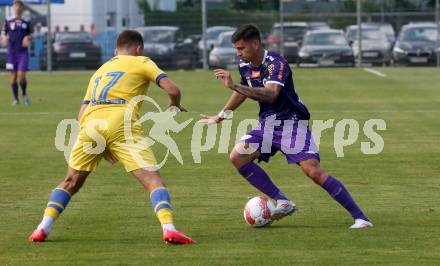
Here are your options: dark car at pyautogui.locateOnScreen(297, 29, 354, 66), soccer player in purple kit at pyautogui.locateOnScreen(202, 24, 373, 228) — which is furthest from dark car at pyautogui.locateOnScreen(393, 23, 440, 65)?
soccer player in purple kit at pyautogui.locateOnScreen(202, 24, 373, 228)

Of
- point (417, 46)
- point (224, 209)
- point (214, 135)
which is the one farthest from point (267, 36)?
point (224, 209)

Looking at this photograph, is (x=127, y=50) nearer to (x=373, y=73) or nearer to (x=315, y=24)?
(x=373, y=73)

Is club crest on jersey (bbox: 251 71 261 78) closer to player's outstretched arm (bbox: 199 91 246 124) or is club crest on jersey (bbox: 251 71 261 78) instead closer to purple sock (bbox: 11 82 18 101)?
player's outstretched arm (bbox: 199 91 246 124)

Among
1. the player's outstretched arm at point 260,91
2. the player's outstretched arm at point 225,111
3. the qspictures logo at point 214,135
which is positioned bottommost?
the qspictures logo at point 214,135

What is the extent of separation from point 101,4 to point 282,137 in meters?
47.8

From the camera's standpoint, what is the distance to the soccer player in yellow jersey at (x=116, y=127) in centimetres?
934

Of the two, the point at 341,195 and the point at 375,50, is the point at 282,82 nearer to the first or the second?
the point at 341,195

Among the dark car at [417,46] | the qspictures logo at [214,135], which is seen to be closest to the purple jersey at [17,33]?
the qspictures logo at [214,135]

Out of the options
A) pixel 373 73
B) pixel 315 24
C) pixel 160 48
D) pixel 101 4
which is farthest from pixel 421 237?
pixel 101 4

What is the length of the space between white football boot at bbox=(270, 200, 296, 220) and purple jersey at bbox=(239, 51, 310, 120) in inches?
31.1

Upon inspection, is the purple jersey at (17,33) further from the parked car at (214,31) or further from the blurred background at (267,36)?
the parked car at (214,31)

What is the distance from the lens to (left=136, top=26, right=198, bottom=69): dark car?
4303 cm

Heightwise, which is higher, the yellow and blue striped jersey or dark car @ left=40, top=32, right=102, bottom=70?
the yellow and blue striped jersey

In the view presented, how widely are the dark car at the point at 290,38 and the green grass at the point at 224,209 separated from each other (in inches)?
923
